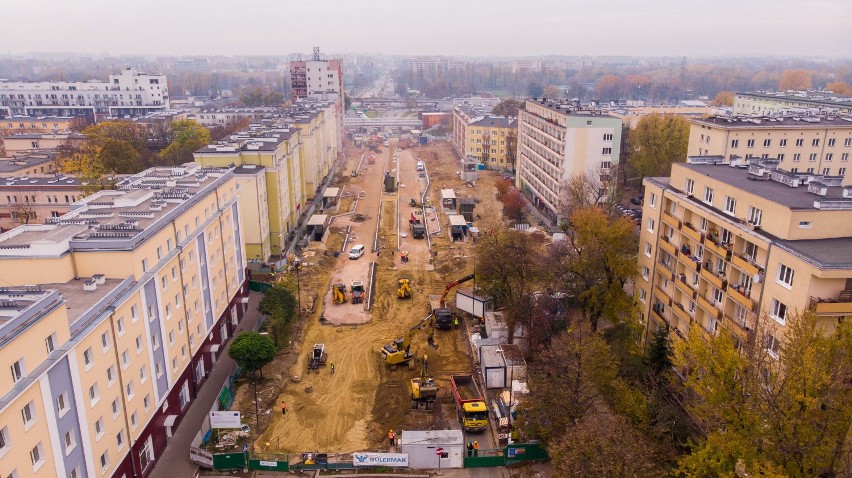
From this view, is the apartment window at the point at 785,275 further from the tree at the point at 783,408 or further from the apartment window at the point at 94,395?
the apartment window at the point at 94,395

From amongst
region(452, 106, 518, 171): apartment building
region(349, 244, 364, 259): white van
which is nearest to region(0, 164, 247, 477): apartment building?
region(349, 244, 364, 259): white van

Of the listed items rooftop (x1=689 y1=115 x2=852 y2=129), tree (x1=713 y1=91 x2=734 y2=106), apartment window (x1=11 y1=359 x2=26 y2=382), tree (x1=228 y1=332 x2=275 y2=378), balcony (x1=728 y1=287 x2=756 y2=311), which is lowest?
tree (x1=228 y1=332 x2=275 y2=378)

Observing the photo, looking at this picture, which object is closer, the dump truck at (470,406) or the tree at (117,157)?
the dump truck at (470,406)

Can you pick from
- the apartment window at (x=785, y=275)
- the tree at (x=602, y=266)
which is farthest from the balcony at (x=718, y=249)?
the tree at (x=602, y=266)

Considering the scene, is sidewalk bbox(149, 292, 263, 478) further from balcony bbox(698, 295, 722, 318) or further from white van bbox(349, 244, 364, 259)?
balcony bbox(698, 295, 722, 318)

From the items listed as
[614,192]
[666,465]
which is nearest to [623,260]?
[666,465]

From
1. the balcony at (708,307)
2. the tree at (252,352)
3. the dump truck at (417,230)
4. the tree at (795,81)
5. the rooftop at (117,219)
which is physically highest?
the tree at (795,81)

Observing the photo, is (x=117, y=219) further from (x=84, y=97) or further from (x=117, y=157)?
(x=84, y=97)
